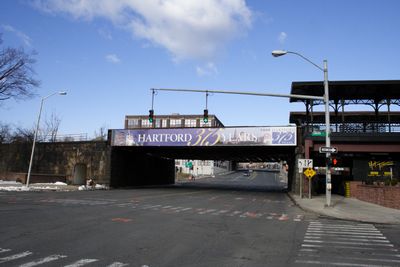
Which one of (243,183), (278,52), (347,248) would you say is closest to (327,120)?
(278,52)

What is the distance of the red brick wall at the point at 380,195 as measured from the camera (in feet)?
69.2

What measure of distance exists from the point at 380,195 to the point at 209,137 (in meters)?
19.8

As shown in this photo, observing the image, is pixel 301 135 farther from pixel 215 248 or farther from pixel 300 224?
pixel 215 248

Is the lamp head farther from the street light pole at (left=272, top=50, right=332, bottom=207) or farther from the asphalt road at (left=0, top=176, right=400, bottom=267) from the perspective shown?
the asphalt road at (left=0, top=176, right=400, bottom=267)

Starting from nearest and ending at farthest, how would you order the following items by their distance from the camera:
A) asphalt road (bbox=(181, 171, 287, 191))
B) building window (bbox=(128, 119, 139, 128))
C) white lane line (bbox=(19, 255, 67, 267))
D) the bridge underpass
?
white lane line (bbox=(19, 255, 67, 267)) → the bridge underpass → asphalt road (bbox=(181, 171, 287, 191)) → building window (bbox=(128, 119, 139, 128))

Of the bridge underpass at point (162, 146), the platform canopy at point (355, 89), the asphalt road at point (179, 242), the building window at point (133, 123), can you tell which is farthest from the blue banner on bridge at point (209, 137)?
the building window at point (133, 123)

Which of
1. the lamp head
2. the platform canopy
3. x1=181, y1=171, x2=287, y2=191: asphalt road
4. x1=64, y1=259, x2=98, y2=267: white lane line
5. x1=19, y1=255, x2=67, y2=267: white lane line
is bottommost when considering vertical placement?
x1=19, y1=255, x2=67, y2=267: white lane line

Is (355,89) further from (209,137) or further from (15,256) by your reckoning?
(15,256)

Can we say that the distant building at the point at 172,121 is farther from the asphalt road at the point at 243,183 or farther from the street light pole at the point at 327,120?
the street light pole at the point at 327,120

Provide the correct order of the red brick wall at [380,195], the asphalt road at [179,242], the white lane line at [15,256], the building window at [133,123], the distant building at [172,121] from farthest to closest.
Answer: the building window at [133,123], the distant building at [172,121], the red brick wall at [380,195], the asphalt road at [179,242], the white lane line at [15,256]

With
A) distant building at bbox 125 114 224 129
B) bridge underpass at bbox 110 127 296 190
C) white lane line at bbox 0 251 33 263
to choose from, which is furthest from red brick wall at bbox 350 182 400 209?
distant building at bbox 125 114 224 129

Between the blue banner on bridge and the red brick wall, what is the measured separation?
9.05 meters

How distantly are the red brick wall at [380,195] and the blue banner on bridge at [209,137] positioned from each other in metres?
9.05

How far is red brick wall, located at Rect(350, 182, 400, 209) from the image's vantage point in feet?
69.2
